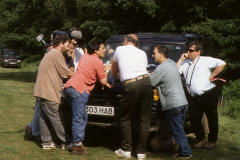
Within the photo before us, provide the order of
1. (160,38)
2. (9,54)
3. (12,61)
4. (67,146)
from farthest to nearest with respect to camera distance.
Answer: (9,54)
(12,61)
(160,38)
(67,146)

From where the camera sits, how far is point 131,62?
15.9 ft

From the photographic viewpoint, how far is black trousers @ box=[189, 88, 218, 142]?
220 inches

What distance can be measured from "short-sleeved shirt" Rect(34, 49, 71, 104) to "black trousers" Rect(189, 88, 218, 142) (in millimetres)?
2417

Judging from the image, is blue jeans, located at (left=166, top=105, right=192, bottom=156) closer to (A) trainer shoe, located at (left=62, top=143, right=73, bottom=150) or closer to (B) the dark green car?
(A) trainer shoe, located at (left=62, top=143, right=73, bottom=150)

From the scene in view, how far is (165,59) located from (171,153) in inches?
65.3

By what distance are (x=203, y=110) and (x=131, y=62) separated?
1.82 m

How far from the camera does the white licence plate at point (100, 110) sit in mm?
5160

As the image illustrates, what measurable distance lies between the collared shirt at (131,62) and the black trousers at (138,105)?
0.13 meters

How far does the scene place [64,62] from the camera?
529cm

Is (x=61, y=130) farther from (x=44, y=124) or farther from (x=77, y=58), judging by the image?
(x=77, y=58)

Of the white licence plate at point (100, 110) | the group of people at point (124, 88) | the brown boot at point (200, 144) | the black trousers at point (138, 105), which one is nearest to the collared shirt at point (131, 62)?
the group of people at point (124, 88)

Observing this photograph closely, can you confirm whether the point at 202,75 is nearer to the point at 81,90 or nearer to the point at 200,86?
the point at 200,86

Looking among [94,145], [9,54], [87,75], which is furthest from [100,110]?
[9,54]

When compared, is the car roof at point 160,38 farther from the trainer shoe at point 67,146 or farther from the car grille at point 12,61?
the car grille at point 12,61
